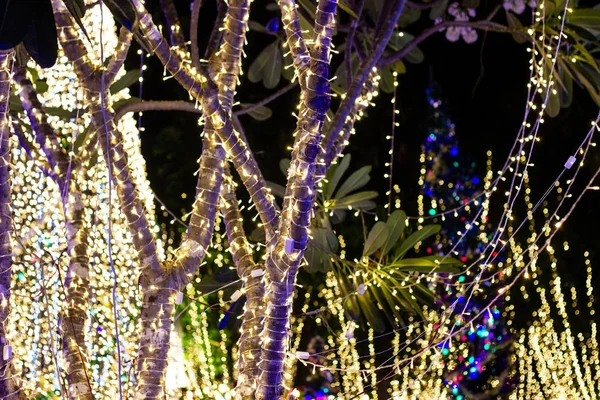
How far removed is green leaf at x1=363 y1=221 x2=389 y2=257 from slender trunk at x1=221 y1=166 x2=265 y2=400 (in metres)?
0.57

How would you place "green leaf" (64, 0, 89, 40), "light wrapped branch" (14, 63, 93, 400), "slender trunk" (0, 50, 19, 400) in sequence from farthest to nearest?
"light wrapped branch" (14, 63, 93, 400)
"slender trunk" (0, 50, 19, 400)
"green leaf" (64, 0, 89, 40)

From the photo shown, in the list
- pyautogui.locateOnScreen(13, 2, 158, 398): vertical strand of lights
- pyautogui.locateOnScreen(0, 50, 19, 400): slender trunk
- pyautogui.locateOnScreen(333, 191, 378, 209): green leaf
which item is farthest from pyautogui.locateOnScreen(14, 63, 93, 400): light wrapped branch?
pyautogui.locateOnScreen(333, 191, 378, 209): green leaf

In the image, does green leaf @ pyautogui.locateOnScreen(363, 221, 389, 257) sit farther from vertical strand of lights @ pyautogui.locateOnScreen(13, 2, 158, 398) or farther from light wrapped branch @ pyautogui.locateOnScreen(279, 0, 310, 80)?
light wrapped branch @ pyautogui.locateOnScreen(279, 0, 310, 80)

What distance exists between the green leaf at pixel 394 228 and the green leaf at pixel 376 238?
2 centimetres

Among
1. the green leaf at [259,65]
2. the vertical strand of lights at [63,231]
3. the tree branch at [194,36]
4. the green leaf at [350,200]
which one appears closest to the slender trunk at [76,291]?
the vertical strand of lights at [63,231]

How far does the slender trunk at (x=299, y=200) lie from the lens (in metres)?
1.60

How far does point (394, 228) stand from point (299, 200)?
3.28ft

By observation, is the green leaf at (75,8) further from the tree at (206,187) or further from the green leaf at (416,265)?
the green leaf at (416,265)

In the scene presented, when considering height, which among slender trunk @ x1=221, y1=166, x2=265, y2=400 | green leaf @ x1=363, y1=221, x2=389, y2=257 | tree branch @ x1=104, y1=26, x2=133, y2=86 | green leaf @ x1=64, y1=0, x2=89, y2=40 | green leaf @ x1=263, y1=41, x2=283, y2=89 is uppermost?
green leaf @ x1=263, y1=41, x2=283, y2=89

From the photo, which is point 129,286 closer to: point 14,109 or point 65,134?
point 65,134

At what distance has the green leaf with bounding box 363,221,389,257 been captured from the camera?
2.45 meters

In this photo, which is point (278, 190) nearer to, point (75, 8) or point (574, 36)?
point (574, 36)

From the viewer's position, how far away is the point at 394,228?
255 cm

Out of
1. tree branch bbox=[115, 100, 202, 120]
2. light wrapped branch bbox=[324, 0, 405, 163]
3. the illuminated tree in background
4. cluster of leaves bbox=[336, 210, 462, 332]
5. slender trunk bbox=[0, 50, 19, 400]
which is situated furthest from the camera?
the illuminated tree in background
